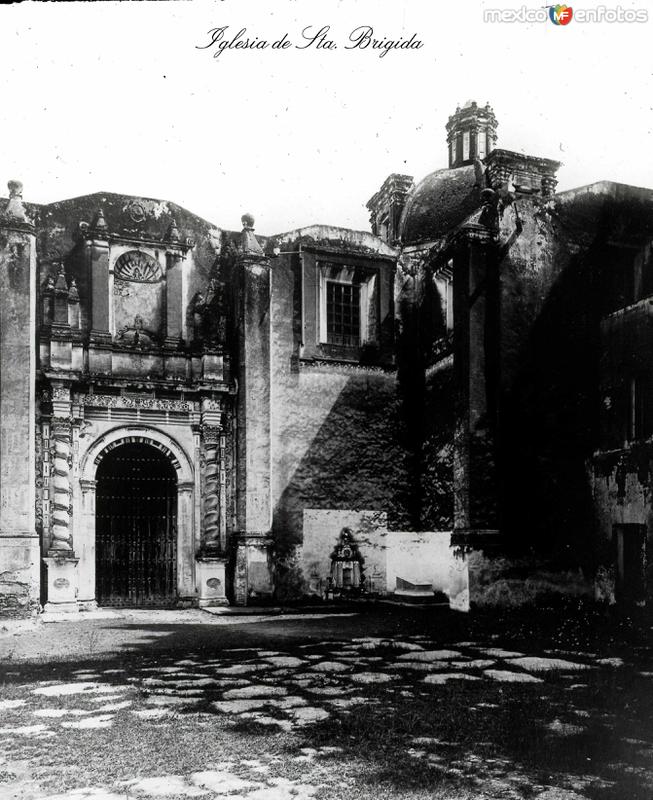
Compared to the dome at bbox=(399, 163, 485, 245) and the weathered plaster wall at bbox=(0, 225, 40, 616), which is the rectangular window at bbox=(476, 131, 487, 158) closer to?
the dome at bbox=(399, 163, 485, 245)

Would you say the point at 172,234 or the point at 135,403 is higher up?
the point at 172,234

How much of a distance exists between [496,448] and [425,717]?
7.93m

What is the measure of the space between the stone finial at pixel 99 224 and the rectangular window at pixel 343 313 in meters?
4.40

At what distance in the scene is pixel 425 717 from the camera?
590 cm

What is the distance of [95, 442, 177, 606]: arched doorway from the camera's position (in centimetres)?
1448

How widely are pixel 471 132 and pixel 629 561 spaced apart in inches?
677

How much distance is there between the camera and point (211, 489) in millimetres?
14727

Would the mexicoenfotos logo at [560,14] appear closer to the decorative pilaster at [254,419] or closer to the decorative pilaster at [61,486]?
the decorative pilaster at [254,419]

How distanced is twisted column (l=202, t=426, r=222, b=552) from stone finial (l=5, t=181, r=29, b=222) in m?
4.82

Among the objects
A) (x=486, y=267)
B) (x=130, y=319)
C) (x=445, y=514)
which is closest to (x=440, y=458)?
(x=445, y=514)

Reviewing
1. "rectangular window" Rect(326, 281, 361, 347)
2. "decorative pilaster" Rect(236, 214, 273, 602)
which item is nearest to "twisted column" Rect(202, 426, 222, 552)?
"decorative pilaster" Rect(236, 214, 273, 602)

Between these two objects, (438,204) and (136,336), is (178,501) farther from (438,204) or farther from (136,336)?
(438,204)

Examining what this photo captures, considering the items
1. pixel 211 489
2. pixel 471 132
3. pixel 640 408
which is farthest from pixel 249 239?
pixel 471 132

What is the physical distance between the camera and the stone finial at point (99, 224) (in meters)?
14.5
